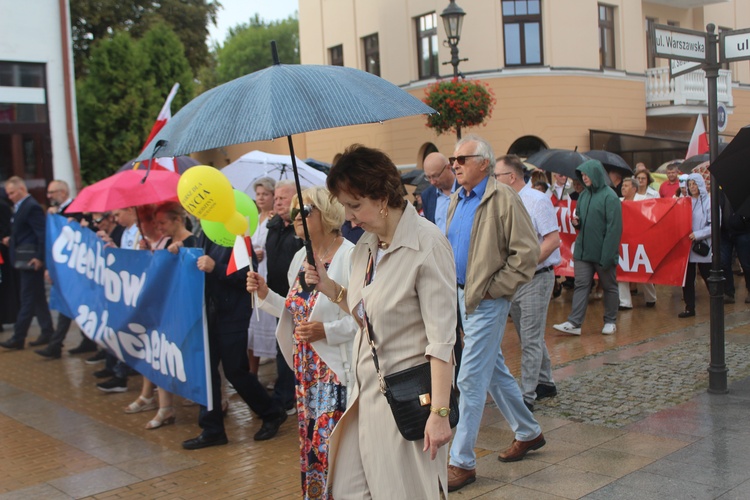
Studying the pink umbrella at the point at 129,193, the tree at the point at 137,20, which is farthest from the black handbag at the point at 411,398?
the tree at the point at 137,20

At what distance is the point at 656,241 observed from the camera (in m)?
11.6

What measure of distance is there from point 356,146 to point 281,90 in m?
0.49

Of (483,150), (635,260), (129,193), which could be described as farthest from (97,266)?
(635,260)

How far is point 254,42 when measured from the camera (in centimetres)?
7338

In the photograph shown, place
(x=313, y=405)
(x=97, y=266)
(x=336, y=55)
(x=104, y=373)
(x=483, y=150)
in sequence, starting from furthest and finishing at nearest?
(x=336, y=55) → (x=104, y=373) → (x=97, y=266) → (x=483, y=150) → (x=313, y=405)

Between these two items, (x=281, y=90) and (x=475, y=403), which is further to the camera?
(x=475, y=403)

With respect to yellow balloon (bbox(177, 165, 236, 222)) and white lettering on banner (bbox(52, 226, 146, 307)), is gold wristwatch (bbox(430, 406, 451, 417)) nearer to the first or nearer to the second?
yellow balloon (bbox(177, 165, 236, 222))

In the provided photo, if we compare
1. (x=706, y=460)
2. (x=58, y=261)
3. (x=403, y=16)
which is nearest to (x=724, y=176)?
(x=706, y=460)

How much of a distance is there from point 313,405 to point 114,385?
461 cm

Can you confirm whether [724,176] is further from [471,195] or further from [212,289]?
[212,289]

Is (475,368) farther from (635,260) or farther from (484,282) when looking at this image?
(635,260)

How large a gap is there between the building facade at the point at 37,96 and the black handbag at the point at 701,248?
596 inches

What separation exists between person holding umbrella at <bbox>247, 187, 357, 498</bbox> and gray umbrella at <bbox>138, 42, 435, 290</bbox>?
0.54 metres

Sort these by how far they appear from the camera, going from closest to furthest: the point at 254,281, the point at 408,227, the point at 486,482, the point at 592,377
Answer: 1. the point at 408,227
2. the point at 254,281
3. the point at 486,482
4. the point at 592,377
